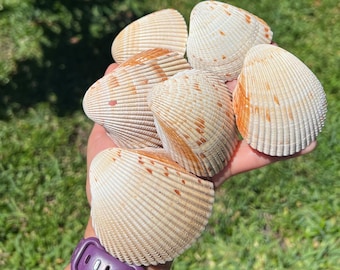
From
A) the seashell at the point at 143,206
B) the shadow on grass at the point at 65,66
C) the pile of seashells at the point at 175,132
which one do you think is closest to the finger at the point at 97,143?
the pile of seashells at the point at 175,132

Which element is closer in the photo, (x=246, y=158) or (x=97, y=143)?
(x=246, y=158)

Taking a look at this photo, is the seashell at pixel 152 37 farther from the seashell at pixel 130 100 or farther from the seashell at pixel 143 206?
the seashell at pixel 143 206

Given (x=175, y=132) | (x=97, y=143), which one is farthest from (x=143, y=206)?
(x=97, y=143)

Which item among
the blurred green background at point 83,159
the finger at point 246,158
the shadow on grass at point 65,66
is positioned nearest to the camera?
the finger at point 246,158

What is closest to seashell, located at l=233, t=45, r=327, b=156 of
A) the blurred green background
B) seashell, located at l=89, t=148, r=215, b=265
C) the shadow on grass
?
seashell, located at l=89, t=148, r=215, b=265

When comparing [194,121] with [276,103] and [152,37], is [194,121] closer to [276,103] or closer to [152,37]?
[276,103]

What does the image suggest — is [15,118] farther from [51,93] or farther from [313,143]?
[313,143]

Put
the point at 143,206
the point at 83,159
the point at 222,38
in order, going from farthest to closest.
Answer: the point at 83,159 < the point at 222,38 < the point at 143,206
